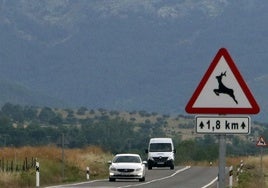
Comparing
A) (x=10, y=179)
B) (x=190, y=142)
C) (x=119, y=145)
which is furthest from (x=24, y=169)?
(x=119, y=145)

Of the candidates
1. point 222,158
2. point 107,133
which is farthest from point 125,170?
point 107,133

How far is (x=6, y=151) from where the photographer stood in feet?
184

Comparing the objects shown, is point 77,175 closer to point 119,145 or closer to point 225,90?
point 225,90

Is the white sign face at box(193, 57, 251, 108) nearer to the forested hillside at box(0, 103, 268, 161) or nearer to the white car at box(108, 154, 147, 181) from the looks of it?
the forested hillside at box(0, 103, 268, 161)

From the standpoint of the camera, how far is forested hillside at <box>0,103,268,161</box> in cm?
10844

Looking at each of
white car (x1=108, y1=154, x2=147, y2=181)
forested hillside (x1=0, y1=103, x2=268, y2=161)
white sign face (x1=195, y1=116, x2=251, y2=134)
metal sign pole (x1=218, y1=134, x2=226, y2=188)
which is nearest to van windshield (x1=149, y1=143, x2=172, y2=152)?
forested hillside (x1=0, y1=103, x2=268, y2=161)

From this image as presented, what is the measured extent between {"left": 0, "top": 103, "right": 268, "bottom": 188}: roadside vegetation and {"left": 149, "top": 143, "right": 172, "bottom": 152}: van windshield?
2.53 meters

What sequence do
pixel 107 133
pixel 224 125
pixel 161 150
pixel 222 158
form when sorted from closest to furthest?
1. pixel 222 158
2. pixel 224 125
3. pixel 161 150
4. pixel 107 133

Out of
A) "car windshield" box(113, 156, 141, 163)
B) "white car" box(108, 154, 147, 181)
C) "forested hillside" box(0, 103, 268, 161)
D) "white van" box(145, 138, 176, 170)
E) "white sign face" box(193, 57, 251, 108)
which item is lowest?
"white car" box(108, 154, 147, 181)

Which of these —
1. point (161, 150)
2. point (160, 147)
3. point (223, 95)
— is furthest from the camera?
point (160, 147)

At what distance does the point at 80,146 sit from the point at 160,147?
2085 inches

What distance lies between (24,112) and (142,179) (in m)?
140

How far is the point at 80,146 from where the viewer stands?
121 meters

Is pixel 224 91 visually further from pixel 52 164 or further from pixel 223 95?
pixel 52 164
